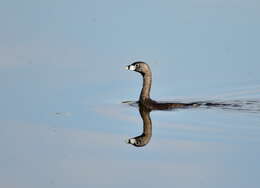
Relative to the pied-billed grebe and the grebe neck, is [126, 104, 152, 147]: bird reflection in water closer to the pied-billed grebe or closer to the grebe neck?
the pied-billed grebe

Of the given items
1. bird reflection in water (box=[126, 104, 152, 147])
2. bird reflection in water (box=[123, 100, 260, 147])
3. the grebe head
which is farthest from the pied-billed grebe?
bird reflection in water (box=[126, 104, 152, 147])

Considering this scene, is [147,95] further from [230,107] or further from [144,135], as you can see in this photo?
[144,135]

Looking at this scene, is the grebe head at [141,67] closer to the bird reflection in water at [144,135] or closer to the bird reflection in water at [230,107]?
the bird reflection in water at [230,107]

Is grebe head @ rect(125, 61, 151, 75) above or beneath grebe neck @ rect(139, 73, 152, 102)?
above

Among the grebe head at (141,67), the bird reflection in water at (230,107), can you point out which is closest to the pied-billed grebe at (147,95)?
the grebe head at (141,67)

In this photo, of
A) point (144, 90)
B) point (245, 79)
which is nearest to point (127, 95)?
point (144, 90)

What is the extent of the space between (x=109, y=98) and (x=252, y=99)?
3124 millimetres

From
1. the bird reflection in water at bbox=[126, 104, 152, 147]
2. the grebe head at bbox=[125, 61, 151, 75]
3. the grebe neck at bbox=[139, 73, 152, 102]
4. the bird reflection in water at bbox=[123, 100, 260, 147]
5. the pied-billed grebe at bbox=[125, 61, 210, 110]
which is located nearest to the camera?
the bird reflection in water at bbox=[126, 104, 152, 147]

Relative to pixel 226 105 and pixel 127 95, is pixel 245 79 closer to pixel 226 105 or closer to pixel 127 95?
pixel 226 105

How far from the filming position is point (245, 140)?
1484cm

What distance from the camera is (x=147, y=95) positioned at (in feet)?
61.9

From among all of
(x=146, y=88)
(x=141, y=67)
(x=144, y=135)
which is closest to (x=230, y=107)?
(x=146, y=88)

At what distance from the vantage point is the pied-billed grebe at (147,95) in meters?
18.0

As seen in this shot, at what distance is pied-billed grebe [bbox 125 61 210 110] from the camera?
18.0 metres
